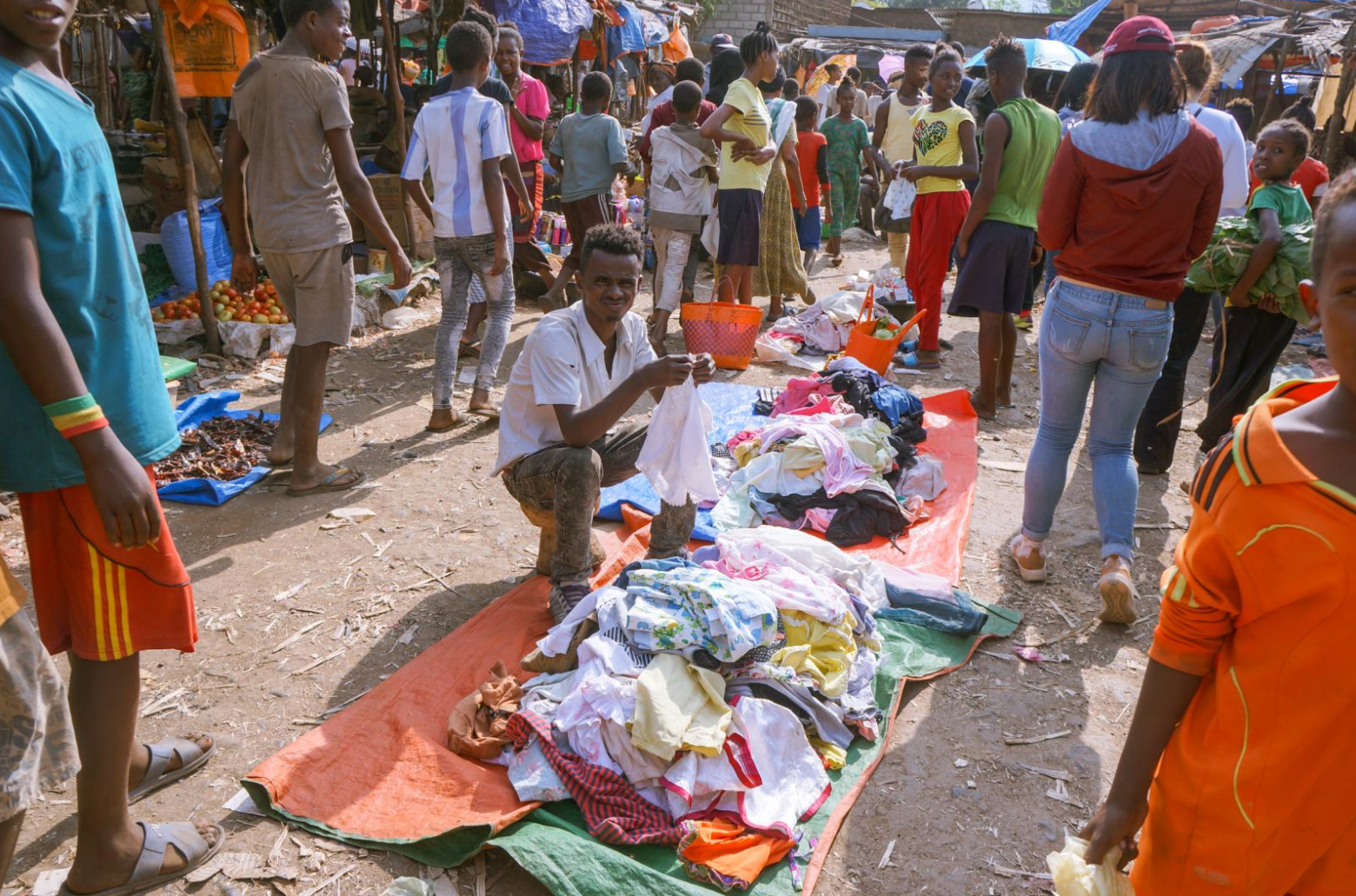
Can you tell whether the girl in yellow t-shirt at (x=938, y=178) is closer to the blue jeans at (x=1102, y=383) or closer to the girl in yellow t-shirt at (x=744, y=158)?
the girl in yellow t-shirt at (x=744, y=158)

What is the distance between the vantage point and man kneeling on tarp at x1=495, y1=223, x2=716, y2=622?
343cm

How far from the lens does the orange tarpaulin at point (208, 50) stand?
698 centimetres

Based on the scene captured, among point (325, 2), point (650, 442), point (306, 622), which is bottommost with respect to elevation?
point (306, 622)

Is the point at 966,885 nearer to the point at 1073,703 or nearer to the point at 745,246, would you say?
the point at 1073,703

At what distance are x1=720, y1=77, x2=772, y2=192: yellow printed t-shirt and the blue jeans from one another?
4089 millimetres

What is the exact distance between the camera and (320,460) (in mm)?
5395

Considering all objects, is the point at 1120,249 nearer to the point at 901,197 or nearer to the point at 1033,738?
the point at 1033,738

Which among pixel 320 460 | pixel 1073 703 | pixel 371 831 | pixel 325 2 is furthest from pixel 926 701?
pixel 325 2

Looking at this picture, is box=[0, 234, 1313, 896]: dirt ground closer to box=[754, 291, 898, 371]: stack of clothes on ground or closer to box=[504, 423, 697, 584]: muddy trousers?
box=[504, 423, 697, 584]: muddy trousers

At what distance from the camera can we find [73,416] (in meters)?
1.81

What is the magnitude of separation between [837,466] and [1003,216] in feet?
7.47

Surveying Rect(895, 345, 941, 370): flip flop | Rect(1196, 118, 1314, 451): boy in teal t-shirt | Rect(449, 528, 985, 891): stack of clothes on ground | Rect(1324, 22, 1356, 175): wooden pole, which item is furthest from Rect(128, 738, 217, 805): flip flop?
Rect(1324, 22, 1356, 175): wooden pole

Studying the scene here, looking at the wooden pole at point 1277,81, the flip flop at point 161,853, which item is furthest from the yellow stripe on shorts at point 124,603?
the wooden pole at point 1277,81

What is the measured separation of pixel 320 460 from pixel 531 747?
3.13 m
